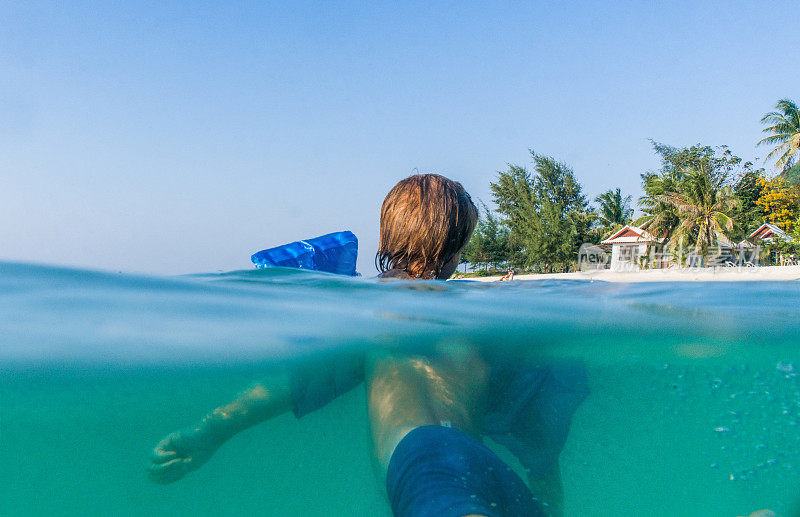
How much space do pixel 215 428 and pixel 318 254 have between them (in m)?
2.33

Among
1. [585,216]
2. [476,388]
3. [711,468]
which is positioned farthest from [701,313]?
[585,216]

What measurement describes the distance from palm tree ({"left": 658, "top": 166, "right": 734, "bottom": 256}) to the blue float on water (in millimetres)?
32968

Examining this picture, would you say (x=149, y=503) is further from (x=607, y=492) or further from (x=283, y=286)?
(x=607, y=492)

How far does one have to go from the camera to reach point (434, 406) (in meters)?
2.30

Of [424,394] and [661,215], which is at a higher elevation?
[661,215]

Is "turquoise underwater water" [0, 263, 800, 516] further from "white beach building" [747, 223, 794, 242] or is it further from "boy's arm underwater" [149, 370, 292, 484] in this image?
"white beach building" [747, 223, 794, 242]

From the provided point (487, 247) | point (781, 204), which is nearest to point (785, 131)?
point (781, 204)

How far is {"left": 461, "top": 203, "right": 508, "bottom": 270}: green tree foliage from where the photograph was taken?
45594mm

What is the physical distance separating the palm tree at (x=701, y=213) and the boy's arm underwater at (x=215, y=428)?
34971 mm

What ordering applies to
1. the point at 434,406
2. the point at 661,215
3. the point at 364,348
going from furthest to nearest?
1. the point at 661,215
2. the point at 364,348
3. the point at 434,406

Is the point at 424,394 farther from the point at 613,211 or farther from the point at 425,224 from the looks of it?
the point at 613,211

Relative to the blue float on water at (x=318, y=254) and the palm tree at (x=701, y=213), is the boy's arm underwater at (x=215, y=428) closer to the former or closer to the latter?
the blue float on water at (x=318, y=254)

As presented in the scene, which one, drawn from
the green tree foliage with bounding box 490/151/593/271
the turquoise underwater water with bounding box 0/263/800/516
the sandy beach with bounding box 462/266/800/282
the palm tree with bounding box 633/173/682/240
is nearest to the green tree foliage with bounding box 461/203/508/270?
the green tree foliage with bounding box 490/151/593/271

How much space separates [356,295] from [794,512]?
5.17 m
